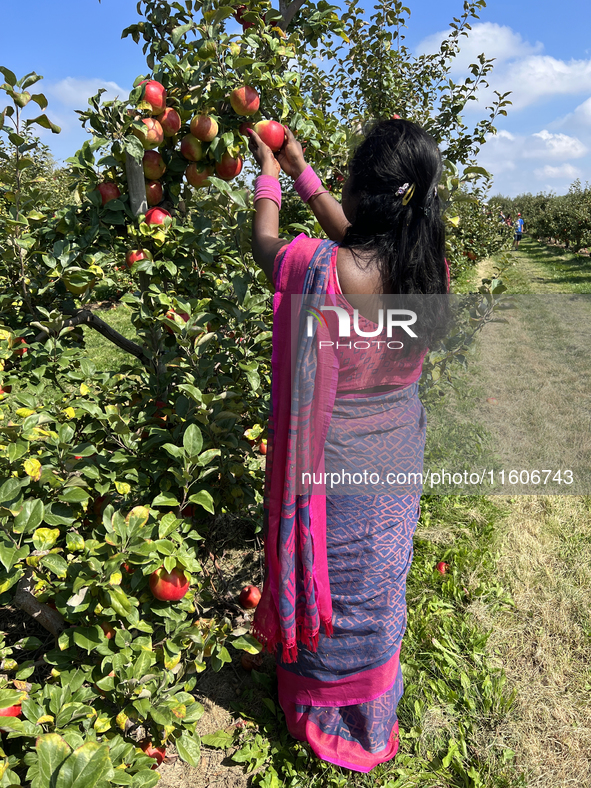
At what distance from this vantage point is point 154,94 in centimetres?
142

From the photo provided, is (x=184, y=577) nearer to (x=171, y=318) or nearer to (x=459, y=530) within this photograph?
(x=171, y=318)

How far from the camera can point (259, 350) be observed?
1.76m

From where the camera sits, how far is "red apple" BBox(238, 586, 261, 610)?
2047 mm

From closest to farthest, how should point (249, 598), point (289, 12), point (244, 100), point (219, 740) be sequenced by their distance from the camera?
point (244, 100) → point (219, 740) → point (289, 12) → point (249, 598)

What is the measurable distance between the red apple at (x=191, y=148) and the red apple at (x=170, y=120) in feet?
0.15

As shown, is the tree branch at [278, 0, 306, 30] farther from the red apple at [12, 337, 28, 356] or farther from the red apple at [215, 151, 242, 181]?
the red apple at [12, 337, 28, 356]

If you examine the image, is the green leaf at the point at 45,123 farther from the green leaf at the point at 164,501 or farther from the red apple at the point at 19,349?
the green leaf at the point at 164,501

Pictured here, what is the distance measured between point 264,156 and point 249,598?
1564 millimetres

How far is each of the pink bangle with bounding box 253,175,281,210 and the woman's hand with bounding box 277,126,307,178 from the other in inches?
9.3

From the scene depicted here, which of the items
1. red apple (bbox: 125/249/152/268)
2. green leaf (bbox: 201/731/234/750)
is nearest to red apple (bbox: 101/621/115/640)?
green leaf (bbox: 201/731/234/750)

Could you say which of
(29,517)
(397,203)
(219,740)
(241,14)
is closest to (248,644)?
(219,740)

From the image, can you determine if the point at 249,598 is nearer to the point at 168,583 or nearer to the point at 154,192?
the point at 168,583

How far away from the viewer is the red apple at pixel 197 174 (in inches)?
63.9

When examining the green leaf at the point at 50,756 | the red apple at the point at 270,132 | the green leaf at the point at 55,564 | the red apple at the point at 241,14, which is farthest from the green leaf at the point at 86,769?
the red apple at the point at 241,14
